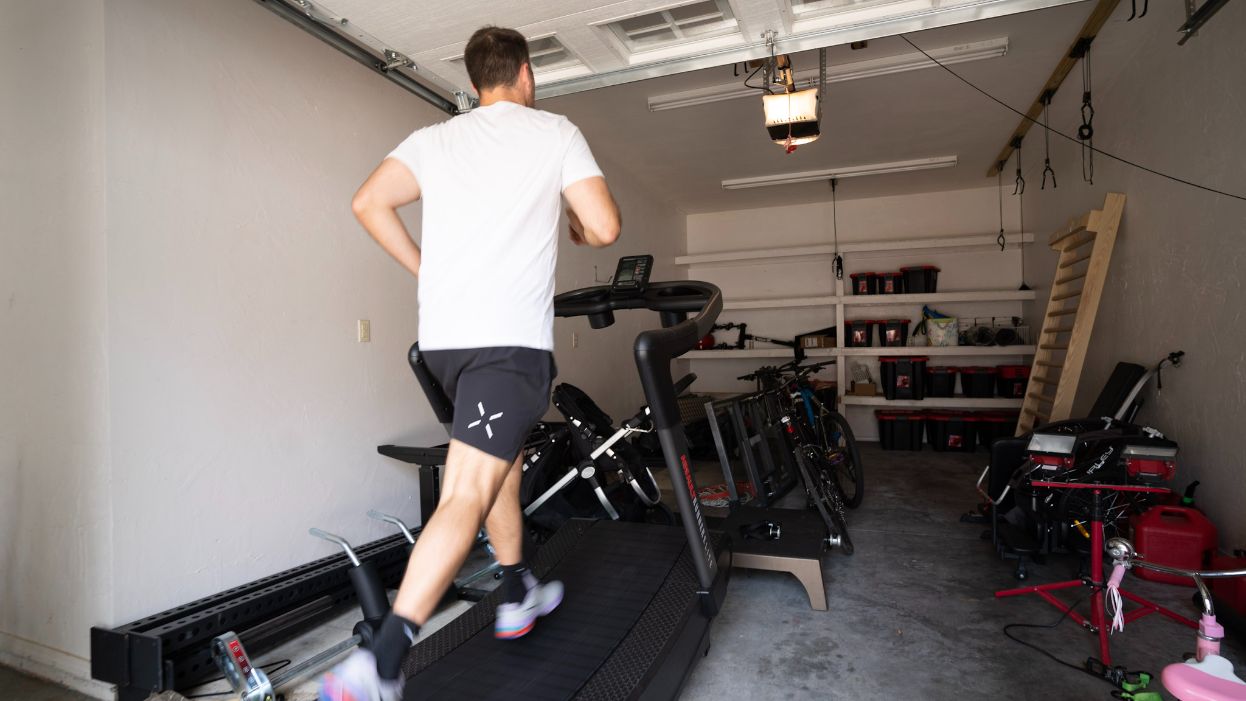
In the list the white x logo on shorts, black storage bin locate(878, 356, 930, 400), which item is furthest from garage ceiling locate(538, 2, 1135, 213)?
the white x logo on shorts

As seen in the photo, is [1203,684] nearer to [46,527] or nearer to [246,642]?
[246,642]

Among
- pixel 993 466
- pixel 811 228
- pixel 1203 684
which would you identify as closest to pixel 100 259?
pixel 1203 684

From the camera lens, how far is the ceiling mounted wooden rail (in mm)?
3244

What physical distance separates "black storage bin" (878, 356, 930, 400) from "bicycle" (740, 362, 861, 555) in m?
2.34

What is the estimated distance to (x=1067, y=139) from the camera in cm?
475

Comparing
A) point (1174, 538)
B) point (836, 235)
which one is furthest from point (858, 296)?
point (1174, 538)

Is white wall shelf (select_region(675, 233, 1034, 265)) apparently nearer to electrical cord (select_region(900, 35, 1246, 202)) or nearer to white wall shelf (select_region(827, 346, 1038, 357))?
white wall shelf (select_region(827, 346, 1038, 357))

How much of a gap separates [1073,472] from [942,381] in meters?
3.99

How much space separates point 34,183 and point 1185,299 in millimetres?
4860

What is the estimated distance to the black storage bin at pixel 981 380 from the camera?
6.07m

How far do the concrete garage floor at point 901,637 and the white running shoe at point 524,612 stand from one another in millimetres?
535

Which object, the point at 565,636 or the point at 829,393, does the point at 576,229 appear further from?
the point at 829,393

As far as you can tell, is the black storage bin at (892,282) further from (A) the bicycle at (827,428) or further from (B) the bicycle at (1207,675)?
(B) the bicycle at (1207,675)

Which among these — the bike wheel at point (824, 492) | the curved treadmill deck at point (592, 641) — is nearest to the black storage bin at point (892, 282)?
the bike wheel at point (824, 492)
